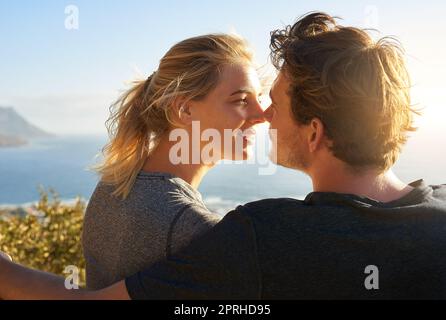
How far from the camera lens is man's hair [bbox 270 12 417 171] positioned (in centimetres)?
225

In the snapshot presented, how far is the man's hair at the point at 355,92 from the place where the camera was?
225 centimetres

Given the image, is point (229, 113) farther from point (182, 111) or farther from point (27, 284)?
point (27, 284)

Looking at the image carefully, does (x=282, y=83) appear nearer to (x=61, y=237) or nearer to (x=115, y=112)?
(x=115, y=112)

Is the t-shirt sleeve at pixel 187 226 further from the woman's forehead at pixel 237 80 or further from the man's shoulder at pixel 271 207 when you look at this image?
the woman's forehead at pixel 237 80

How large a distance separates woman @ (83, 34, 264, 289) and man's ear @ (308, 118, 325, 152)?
1.75 ft

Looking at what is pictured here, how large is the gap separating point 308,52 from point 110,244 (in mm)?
1195

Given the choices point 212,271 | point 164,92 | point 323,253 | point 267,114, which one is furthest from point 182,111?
point 323,253

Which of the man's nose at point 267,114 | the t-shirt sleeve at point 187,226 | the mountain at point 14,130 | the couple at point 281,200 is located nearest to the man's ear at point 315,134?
the couple at point 281,200

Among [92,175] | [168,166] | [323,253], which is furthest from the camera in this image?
[92,175]

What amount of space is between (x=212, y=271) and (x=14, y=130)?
20.3 m

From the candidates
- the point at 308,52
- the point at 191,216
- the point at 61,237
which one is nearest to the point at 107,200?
the point at 191,216

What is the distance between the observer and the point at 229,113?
2.99 m

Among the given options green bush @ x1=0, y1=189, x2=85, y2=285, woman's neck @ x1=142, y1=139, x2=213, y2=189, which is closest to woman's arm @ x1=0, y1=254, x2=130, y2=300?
woman's neck @ x1=142, y1=139, x2=213, y2=189

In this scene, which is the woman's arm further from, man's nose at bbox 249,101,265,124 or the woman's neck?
man's nose at bbox 249,101,265,124
